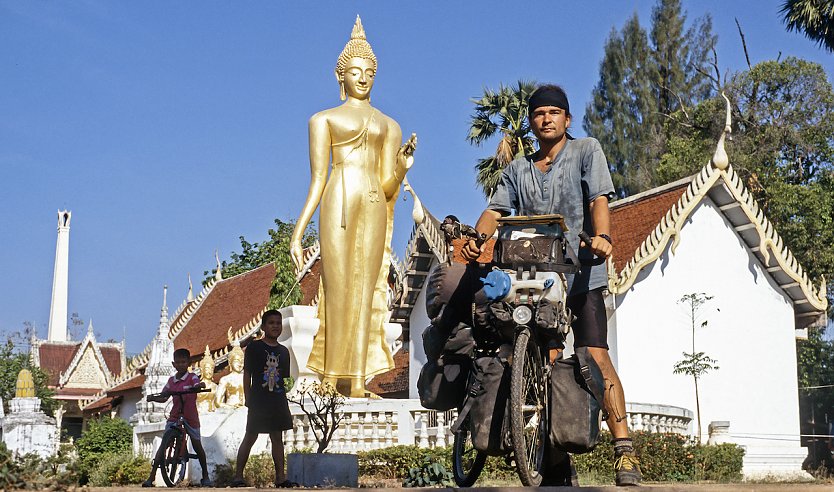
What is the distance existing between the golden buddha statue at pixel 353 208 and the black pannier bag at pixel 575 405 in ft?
23.8

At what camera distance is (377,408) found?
41.5 ft

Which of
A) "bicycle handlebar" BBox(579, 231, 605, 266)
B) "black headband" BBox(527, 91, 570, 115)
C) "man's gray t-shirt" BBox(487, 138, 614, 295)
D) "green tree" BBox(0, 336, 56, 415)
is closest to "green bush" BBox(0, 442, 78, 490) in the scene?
"bicycle handlebar" BBox(579, 231, 605, 266)

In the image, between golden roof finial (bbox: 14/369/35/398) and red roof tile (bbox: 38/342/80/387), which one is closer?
golden roof finial (bbox: 14/369/35/398)

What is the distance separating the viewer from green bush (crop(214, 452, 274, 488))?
31.8 feet

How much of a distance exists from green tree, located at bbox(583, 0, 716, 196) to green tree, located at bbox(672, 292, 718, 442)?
2277 centimetres

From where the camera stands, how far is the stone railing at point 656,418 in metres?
13.7

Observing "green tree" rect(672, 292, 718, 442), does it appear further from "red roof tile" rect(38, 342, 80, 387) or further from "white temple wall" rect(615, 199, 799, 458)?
"red roof tile" rect(38, 342, 80, 387)

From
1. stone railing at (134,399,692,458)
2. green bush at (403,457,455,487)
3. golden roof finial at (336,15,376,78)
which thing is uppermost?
golden roof finial at (336,15,376,78)

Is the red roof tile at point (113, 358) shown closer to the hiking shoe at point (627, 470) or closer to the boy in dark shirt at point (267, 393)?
the boy in dark shirt at point (267, 393)

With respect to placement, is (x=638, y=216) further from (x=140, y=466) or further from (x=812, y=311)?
(x=140, y=466)

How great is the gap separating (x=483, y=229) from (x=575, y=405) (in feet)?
3.58

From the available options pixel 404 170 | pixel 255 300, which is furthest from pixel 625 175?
pixel 404 170

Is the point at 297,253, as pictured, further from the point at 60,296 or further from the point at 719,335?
the point at 60,296

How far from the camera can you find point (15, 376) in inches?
1725
